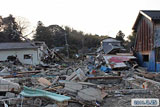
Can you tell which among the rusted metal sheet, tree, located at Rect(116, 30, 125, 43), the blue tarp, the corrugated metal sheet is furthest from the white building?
tree, located at Rect(116, 30, 125, 43)

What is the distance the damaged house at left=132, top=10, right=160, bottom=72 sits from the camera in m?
12.5

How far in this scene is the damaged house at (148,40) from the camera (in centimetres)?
1251

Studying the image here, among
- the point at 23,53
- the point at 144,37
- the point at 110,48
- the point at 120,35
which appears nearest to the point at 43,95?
the point at 144,37

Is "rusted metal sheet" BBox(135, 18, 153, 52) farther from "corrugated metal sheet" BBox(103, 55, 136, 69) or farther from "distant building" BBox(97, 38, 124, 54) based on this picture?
"distant building" BBox(97, 38, 124, 54)

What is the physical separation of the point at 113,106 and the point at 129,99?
0.85 meters

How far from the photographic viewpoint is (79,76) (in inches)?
325

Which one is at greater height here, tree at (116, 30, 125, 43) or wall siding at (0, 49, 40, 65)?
tree at (116, 30, 125, 43)

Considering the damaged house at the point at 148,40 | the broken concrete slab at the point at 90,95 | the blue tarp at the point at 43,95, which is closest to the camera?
the blue tarp at the point at 43,95

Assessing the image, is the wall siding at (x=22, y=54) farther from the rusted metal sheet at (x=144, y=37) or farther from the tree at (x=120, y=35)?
the tree at (x=120, y=35)

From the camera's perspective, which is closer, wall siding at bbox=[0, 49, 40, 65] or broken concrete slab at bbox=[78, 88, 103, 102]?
broken concrete slab at bbox=[78, 88, 103, 102]

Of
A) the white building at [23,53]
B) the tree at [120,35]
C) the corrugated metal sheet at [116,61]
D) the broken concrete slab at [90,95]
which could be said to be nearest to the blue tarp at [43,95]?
the broken concrete slab at [90,95]

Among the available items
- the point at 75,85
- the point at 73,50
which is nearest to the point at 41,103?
the point at 75,85

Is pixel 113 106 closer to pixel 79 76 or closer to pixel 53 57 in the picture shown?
pixel 79 76

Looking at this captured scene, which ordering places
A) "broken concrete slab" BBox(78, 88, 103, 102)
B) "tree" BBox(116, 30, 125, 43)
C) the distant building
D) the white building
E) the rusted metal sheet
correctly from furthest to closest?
"tree" BBox(116, 30, 125, 43), the distant building, the white building, the rusted metal sheet, "broken concrete slab" BBox(78, 88, 103, 102)
